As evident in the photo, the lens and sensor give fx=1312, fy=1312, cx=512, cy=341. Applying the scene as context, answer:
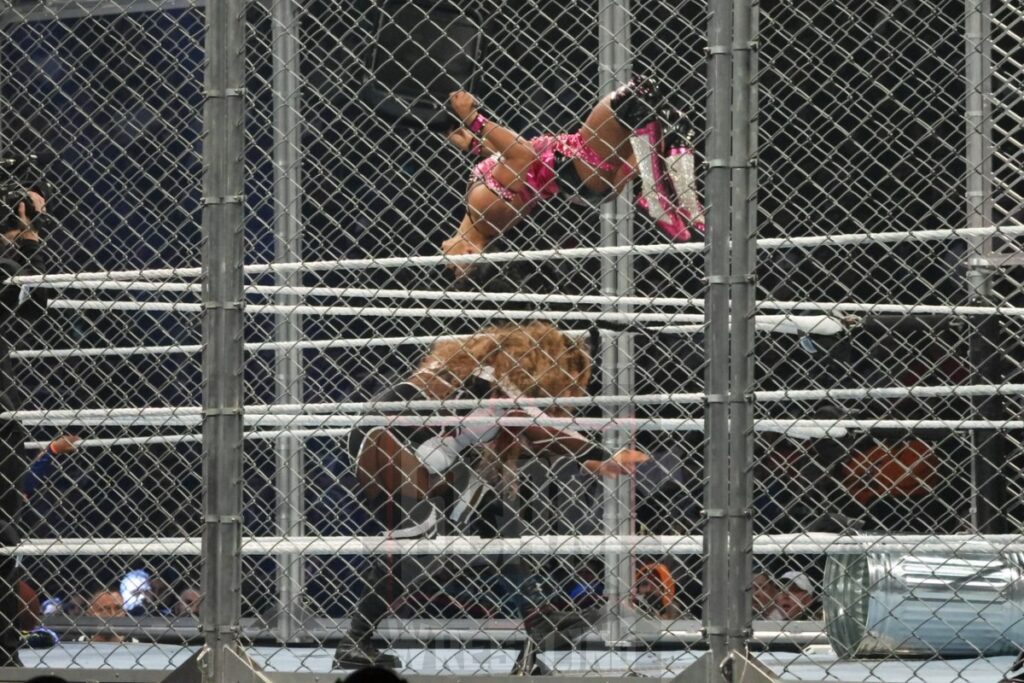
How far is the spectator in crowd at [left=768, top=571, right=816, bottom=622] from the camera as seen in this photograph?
15.8 feet

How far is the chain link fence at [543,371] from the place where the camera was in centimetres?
294

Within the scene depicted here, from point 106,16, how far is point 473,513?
10.9 ft

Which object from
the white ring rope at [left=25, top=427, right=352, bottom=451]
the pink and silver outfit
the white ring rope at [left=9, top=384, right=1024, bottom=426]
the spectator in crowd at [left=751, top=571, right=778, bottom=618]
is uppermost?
the pink and silver outfit

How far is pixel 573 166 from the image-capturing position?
14.9 ft

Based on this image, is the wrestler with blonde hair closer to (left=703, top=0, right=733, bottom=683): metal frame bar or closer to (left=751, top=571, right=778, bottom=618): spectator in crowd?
(left=751, top=571, right=778, bottom=618): spectator in crowd

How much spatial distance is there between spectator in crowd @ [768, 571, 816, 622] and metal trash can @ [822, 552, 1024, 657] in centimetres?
48

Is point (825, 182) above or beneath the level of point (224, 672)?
above

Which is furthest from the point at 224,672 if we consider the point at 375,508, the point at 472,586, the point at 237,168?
the point at 472,586

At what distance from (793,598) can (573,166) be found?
70.6 inches

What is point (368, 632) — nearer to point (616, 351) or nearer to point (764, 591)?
point (764, 591)

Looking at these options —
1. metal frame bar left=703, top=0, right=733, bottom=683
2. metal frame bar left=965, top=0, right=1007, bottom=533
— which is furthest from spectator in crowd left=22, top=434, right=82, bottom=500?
metal frame bar left=965, top=0, right=1007, bottom=533

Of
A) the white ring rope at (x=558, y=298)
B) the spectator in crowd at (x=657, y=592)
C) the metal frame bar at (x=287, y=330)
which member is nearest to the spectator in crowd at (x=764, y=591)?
the spectator in crowd at (x=657, y=592)

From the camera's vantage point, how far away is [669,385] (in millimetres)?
5613

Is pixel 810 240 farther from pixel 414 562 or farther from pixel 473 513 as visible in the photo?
pixel 414 562
